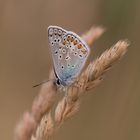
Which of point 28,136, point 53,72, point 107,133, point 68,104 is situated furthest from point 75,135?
point 68,104

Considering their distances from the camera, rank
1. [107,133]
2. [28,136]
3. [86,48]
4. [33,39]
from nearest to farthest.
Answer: [28,136] → [86,48] → [107,133] → [33,39]

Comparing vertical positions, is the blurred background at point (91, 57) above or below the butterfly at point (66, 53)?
above

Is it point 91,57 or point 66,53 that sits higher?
point 91,57

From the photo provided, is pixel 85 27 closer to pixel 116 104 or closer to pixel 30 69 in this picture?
→ pixel 30 69

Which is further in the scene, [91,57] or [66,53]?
[91,57]

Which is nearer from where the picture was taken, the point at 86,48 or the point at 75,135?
the point at 86,48
